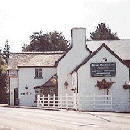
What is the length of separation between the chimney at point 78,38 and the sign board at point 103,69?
7653 mm

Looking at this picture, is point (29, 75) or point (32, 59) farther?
point (32, 59)

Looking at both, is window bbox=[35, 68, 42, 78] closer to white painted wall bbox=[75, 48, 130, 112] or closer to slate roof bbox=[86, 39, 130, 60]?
slate roof bbox=[86, 39, 130, 60]

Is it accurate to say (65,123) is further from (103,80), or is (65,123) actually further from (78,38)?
(78,38)

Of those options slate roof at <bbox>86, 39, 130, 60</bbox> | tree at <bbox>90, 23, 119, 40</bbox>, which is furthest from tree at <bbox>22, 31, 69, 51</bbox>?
slate roof at <bbox>86, 39, 130, 60</bbox>

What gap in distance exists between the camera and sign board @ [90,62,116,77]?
35094 mm

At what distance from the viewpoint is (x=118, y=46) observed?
44.4 m

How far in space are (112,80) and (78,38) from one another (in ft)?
30.6

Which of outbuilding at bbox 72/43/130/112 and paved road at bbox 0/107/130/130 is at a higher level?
outbuilding at bbox 72/43/130/112

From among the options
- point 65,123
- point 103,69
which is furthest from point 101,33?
point 65,123

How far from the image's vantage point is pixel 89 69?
35.5m

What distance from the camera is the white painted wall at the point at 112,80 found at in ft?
113

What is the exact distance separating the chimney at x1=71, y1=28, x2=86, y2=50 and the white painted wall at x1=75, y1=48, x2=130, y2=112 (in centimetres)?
717

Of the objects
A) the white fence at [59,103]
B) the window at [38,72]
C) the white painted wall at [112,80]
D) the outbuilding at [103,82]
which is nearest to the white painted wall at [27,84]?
the window at [38,72]

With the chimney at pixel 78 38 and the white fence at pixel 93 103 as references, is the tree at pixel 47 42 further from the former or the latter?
the white fence at pixel 93 103
